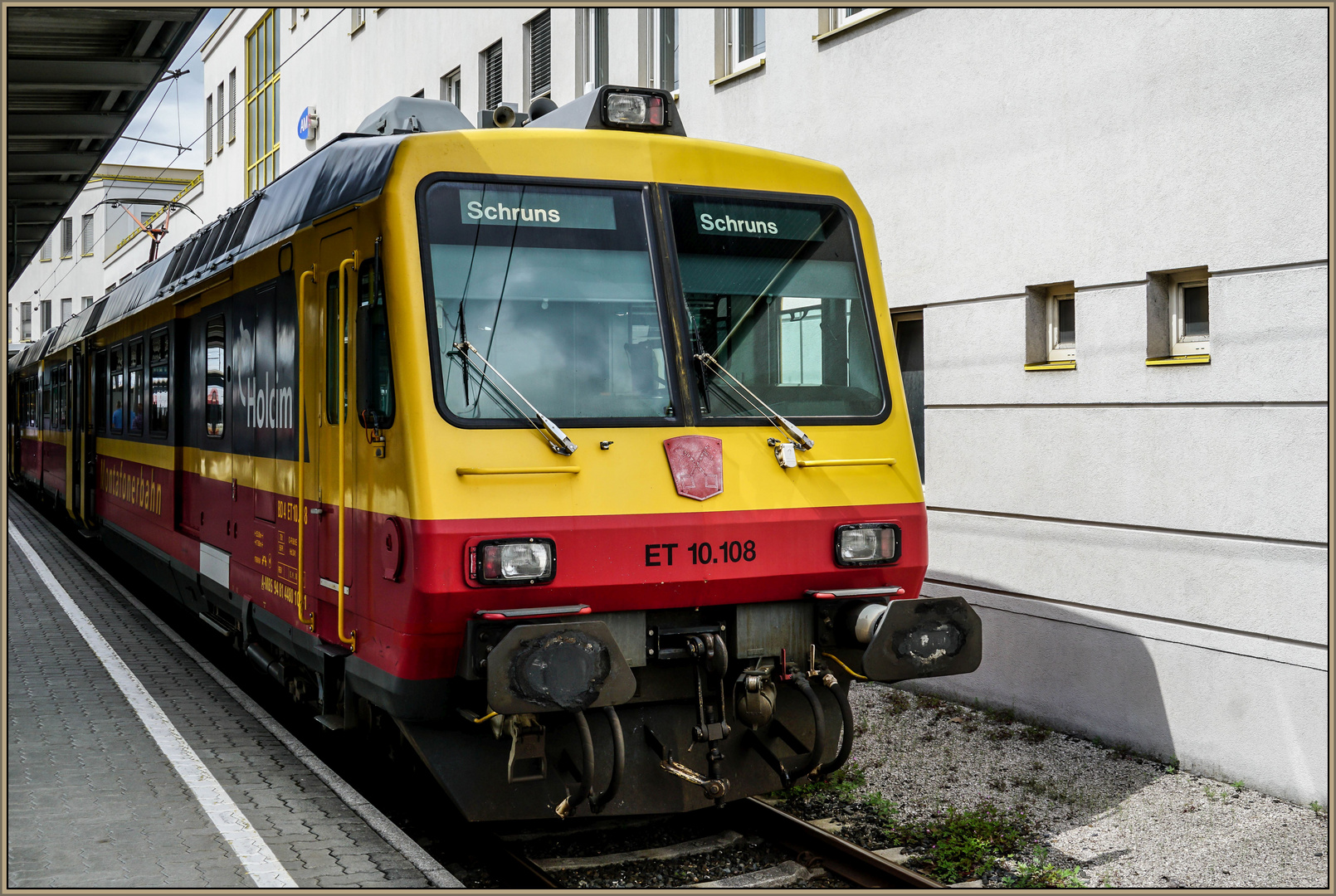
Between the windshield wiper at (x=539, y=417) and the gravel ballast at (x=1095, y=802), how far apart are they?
2.35 m

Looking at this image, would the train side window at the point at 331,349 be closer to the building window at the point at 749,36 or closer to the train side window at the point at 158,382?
the train side window at the point at 158,382

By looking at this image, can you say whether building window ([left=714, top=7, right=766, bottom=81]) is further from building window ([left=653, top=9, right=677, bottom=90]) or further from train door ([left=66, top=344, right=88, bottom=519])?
train door ([left=66, top=344, right=88, bottom=519])

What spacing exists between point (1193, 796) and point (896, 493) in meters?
2.31

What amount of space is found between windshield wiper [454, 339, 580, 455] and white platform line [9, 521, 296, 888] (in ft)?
6.35

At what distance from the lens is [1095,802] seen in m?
6.20

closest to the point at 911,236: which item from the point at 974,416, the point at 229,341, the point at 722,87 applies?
the point at 974,416

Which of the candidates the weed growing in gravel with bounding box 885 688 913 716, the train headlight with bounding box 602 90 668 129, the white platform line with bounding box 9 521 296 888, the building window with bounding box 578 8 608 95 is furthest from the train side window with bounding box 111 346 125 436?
the train headlight with bounding box 602 90 668 129

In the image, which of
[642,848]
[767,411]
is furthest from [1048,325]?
[642,848]

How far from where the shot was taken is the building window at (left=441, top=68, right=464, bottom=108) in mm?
17453

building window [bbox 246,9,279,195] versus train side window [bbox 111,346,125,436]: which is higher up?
building window [bbox 246,9,279,195]

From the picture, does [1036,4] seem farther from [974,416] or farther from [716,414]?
[716,414]

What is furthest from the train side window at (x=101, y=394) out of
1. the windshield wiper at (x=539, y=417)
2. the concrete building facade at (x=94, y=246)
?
the concrete building facade at (x=94, y=246)

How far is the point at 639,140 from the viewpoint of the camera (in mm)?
5453

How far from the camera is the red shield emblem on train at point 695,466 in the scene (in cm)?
511
